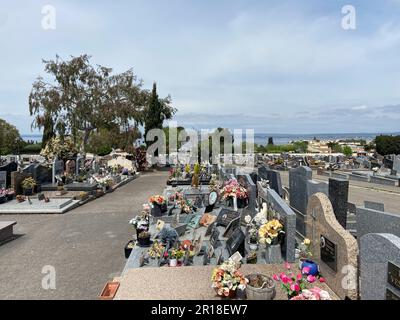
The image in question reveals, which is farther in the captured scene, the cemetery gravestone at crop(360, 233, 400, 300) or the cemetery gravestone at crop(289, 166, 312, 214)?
the cemetery gravestone at crop(289, 166, 312, 214)

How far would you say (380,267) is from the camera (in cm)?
455

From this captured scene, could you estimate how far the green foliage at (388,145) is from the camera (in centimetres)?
4584

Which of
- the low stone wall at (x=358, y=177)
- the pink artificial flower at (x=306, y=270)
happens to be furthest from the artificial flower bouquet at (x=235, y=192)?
the low stone wall at (x=358, y=177)

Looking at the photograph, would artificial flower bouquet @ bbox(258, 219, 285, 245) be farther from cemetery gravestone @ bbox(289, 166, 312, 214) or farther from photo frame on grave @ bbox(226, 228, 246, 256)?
cemetery gravestone @ bbox(289, 166, 312, 214)

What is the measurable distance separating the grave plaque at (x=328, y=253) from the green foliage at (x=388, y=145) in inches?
1870

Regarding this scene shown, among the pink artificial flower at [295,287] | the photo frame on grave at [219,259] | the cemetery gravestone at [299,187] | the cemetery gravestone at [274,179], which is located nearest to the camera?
the pink artificial flower at [295,287]

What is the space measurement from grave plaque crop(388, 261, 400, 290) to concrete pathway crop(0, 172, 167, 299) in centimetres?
538

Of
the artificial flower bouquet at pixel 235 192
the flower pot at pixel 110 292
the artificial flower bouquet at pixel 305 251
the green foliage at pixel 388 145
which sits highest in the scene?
the green foliage at pixel 388 145

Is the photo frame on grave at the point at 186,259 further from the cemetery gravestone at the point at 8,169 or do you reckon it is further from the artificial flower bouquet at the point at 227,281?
the cemetery gravestone at the point at 8,169

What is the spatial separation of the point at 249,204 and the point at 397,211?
6.58m

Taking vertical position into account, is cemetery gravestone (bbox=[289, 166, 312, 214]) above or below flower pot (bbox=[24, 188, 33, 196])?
above

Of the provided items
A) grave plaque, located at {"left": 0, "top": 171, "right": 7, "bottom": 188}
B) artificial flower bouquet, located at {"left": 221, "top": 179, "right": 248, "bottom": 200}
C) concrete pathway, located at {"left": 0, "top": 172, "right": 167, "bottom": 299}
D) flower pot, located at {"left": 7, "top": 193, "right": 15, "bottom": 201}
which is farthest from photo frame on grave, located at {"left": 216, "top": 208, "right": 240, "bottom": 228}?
grave plaque, located at {"left": 0, "top": 171, "right": 7, "bottom": 188}

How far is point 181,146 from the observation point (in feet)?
144

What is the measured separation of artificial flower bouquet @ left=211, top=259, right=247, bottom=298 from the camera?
514 centimetres
